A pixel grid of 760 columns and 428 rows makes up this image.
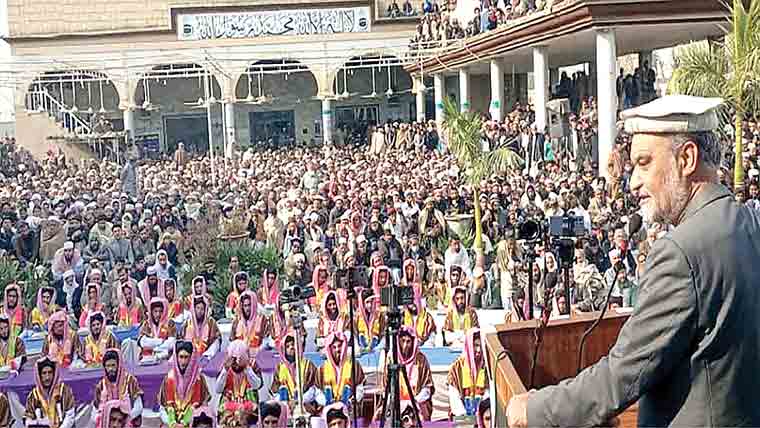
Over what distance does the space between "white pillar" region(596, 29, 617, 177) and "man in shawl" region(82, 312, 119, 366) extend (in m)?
6.39

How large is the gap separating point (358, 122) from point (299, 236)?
20.5 m

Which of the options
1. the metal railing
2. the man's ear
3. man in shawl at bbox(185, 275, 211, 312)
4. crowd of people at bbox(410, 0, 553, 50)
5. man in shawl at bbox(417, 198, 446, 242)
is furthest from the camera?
the metal railing

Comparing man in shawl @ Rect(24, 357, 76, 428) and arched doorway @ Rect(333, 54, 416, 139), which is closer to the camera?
man in shawl @ Rect(24, 357, 76, 428)

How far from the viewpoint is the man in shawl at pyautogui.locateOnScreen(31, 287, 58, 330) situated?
9.44 meters

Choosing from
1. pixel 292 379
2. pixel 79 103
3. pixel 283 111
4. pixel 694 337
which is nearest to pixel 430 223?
pixel 292 379

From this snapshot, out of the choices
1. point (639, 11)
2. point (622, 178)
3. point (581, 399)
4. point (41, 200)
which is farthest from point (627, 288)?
point (41, 200)

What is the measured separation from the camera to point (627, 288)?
7.95 m

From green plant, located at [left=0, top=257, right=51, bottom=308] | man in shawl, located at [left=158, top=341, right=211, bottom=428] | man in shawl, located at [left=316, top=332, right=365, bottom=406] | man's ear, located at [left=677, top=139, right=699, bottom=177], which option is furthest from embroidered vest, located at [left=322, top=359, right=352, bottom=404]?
man's ear, located at [left=677, top=139, right=699, bottom=177]

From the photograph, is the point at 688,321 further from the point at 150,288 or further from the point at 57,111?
the point at 57,111

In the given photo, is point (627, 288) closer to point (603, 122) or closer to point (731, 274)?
point (603, 122)

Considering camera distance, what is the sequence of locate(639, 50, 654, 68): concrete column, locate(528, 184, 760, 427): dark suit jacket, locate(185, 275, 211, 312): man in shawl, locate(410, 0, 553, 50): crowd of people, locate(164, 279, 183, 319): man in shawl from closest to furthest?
locate(528, 184, 760, 427): dark suit jacket
locate(185, 275, 211, 312): man in shawl
locate(164, 279, 183, 319): man in shawl
locate(410, 0, 553, 50): crowd of people
locate(639, 50, 654, 68): concrete column

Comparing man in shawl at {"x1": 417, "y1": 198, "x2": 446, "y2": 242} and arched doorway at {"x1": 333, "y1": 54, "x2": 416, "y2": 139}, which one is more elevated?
arched doorway at {"x1": 333, "y1": 54, "x2": 416, "y2": 139}

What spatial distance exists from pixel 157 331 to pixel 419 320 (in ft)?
7.56

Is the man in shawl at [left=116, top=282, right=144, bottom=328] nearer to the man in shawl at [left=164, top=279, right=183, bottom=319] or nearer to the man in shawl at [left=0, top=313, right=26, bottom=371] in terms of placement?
the man in shawl at [left=164, top=279, right=183, bottom=319]
